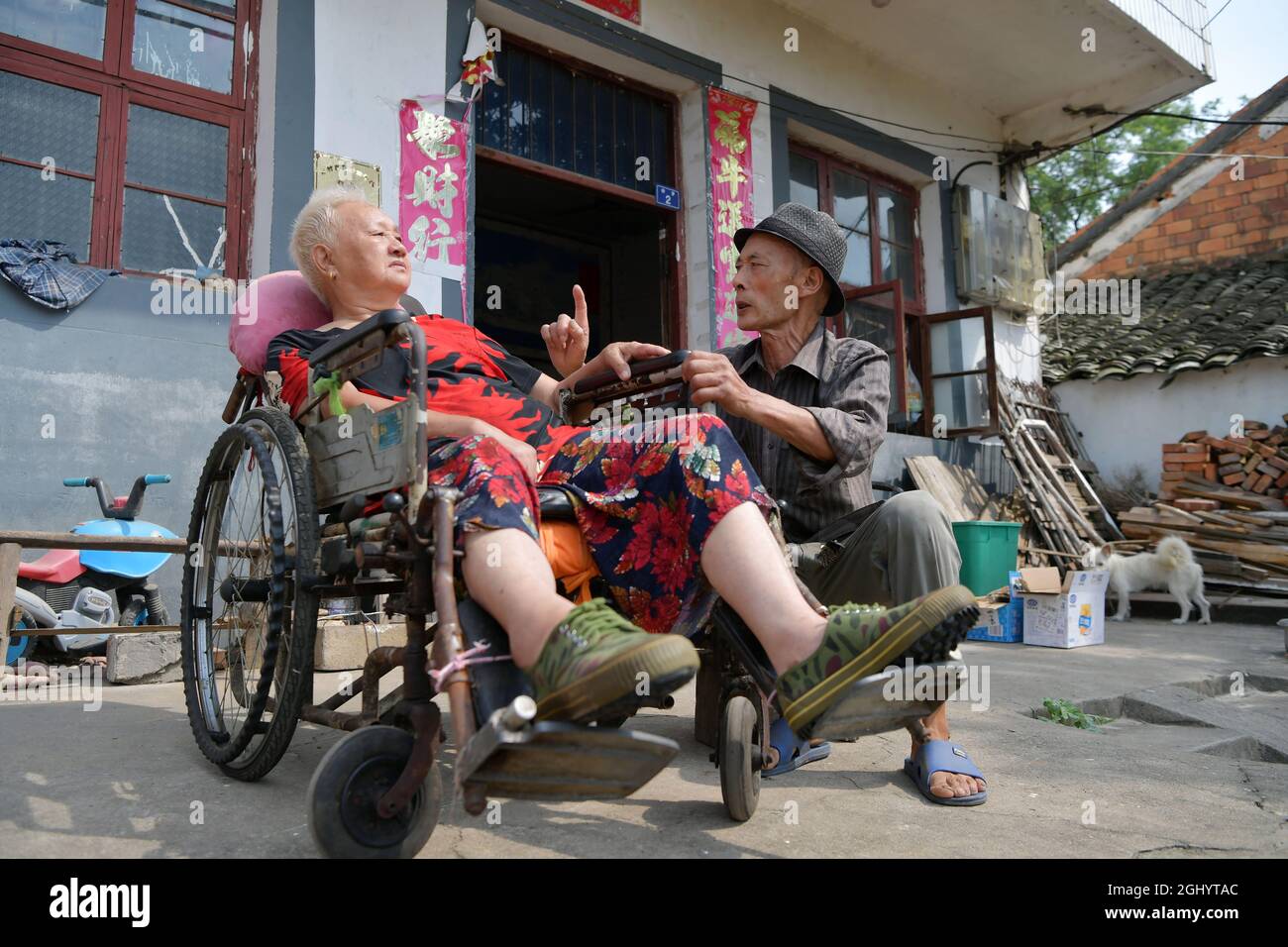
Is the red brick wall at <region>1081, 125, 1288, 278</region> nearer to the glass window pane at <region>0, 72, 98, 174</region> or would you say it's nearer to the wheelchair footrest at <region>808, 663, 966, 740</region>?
the glass window pane at <region>0, 72, 98, 174</region>

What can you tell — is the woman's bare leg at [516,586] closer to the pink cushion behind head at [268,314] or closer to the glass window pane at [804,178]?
the pink cushion behind head at [268,314]

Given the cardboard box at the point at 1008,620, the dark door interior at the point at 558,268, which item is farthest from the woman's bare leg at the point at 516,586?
the dark door interior at the point at 558,268

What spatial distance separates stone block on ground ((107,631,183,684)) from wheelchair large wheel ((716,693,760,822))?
2.61 meters

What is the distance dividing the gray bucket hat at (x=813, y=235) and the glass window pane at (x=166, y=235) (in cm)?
299

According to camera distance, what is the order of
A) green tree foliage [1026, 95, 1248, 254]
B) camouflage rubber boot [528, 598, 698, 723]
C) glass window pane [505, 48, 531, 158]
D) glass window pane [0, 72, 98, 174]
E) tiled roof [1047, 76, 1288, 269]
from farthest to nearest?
green tree foliage [1026, 95, 1248, 254] → tiled roof [1047, 76, 1288, 269] → glass window pane [505, 48, 531, 158] → glass window pane [0, 72, 98, 174] → camouflage rubber boot [528, 598, 698, 723]

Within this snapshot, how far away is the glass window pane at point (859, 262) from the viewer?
7.35 meters

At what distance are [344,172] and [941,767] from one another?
3.84m

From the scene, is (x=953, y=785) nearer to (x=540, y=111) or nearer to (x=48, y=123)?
(x=48, y=123)

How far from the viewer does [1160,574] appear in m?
7.17

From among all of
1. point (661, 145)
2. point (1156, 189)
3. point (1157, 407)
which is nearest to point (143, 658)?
point (661, 145)

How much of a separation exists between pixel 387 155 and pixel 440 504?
370 cm

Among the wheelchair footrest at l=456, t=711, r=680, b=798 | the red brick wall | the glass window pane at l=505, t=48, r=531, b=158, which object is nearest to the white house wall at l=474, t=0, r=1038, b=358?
the glass window pane at l=505, t=48, r=531, b=158

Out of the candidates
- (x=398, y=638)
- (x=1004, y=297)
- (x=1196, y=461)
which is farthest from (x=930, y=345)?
(x=398, y=638)

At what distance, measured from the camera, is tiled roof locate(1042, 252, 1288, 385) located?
8.88 m
